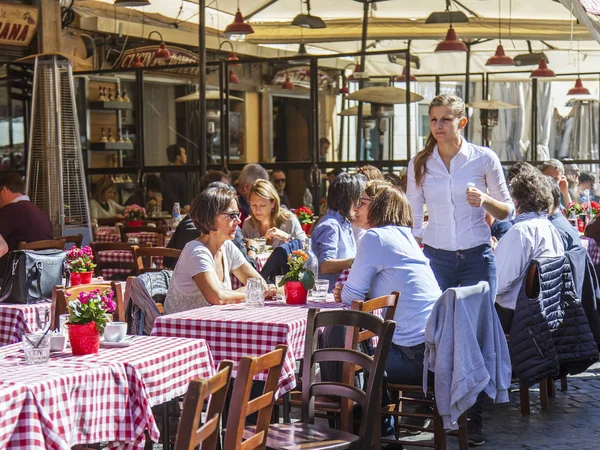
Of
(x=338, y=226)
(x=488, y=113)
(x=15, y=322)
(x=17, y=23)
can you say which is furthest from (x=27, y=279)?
(x=488, y=113)

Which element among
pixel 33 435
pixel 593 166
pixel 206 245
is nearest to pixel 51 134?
pixel 206 245

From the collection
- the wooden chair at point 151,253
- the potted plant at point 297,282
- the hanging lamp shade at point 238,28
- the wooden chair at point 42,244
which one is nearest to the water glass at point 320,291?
the potted plant at point 297,282

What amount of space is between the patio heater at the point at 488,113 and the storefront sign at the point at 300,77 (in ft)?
17.5

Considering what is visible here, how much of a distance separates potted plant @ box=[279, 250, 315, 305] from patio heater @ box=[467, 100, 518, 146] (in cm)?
1316

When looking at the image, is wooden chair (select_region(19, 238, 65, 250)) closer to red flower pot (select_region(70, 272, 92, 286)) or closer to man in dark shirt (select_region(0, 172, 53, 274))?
man in dark shirt (select_region(0, 172, 53, 274))

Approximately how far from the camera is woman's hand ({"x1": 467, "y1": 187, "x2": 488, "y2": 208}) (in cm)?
566

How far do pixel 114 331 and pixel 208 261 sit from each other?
1.45m

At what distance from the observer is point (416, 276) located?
17.6ft

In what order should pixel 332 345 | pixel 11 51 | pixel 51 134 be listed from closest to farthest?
pixel 332 345 → pixel 51 134 → pixel 11 51

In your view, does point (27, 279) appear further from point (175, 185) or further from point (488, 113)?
point (488, 113)

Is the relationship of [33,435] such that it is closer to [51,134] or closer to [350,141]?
[51,134]

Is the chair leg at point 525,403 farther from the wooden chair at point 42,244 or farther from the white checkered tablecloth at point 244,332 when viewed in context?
the wooden chair at point 42,244

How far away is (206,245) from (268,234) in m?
2.31

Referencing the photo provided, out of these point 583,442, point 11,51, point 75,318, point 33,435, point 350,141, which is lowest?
point 583,442
